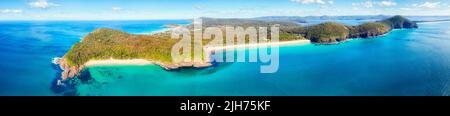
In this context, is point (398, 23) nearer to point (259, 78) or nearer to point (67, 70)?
point (259, 78)

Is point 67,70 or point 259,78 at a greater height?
point 67,70

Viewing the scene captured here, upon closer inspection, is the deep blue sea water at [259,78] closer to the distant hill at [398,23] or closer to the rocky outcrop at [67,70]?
the rocky outcrop at [67,70]

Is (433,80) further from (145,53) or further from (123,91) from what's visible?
(145,53)

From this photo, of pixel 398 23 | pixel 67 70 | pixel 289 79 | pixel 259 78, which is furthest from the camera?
pixel 398 23

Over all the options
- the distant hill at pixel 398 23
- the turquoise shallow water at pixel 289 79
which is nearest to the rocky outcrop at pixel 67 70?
the turquoise shallow water at pixel 289 79

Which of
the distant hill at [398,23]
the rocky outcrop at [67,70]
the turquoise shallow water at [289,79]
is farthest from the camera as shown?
the distant hill at [398,23]

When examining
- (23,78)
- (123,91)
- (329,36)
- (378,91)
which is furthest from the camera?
(329,36)

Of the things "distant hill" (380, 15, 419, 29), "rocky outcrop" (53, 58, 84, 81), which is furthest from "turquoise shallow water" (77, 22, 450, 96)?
"distant hill" (380, 15, 419, 29)

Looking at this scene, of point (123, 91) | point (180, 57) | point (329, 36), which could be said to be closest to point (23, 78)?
point (123, 91)

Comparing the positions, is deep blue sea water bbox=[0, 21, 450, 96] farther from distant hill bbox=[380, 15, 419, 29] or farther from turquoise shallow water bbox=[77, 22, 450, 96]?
distant hill bbox=[380, 15, 419, 29]

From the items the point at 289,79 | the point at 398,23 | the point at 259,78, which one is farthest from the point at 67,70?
the point at 398,23
